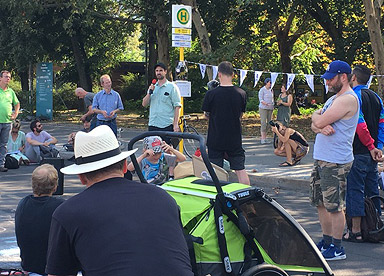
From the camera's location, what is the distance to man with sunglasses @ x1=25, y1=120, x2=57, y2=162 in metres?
13.4

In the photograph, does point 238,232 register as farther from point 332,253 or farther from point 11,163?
point 11,163

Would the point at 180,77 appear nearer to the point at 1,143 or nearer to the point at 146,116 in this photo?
the point at 1,143

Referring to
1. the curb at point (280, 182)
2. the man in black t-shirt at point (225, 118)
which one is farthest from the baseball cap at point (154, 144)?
the curb at point (280, 182)

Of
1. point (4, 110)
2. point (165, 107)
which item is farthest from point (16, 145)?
point (165, 107)

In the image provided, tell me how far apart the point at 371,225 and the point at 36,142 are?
8.52 meters

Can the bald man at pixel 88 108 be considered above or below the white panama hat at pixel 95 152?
below

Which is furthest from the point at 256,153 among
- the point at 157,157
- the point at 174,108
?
the point at 157,157

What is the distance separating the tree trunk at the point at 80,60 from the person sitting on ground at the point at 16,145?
19237 mm

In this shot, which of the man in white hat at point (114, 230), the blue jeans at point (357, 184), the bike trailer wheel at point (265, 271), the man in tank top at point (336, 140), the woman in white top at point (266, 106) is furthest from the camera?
the woman in white top at point (266, 106)

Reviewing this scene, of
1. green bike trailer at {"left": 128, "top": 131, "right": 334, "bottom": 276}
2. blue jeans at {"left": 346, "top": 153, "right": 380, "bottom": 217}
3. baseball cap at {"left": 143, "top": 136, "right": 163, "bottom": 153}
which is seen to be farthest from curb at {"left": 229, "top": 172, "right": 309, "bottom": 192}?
green bike trailer at {"left": 128, "top": 131, "right": 334, "bottom": 276}

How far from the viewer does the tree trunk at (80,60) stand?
1283 inches

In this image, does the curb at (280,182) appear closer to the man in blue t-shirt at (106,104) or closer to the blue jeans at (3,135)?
the man in blue t-shirt at (106,104)

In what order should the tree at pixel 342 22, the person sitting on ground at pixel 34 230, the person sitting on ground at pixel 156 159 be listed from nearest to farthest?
1. the person sitting on ground at pixel 34 230
2. the person sitting on ground at pixel 156 159
3. the tree at pixel 342 22

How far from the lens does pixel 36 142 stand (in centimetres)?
1335
